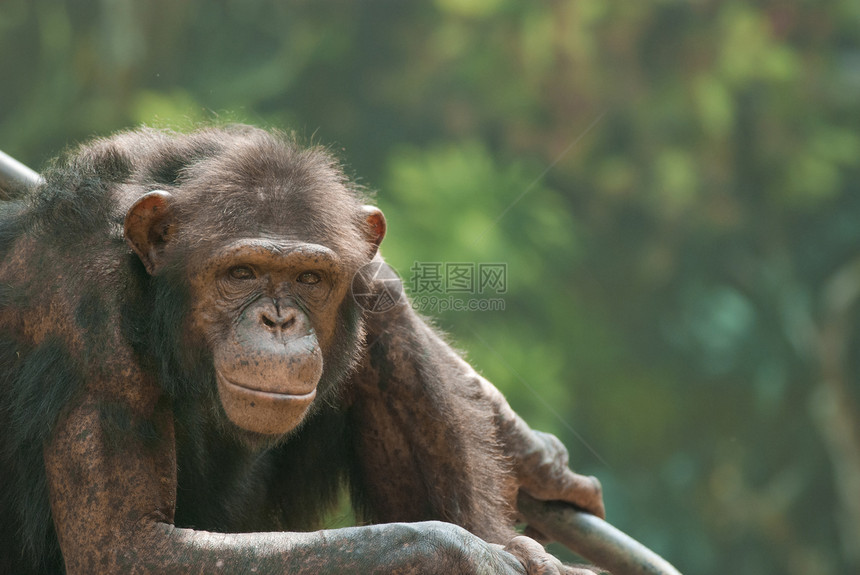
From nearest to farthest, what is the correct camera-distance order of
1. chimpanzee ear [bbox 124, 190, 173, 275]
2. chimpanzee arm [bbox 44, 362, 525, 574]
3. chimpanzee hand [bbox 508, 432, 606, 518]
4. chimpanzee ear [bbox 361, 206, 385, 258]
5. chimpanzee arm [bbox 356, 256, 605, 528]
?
chimpanzee arm [bbox 44, 362, 525, 574]
chimpanzee ear [bbox 124, 190, 173, 275]
chimpanzee ear [bbox 361, 206, 385, 258]
chimpanzee arm [bbox 356, 256, 605, 528]
chimpanzee hand [bbox 508, 432, 606, 518]

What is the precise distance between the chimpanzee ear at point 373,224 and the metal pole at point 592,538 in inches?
66.0

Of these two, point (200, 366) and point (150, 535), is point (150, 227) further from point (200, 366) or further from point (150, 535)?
point (150, 535)

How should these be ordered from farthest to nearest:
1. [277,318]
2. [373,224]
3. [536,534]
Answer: [536,534] < [373,224] < [277,318]

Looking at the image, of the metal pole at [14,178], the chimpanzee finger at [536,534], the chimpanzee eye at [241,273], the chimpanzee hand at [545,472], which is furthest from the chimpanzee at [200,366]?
the chimpanzee finger at [536,534]

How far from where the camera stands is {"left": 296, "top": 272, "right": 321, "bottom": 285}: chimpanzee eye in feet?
11.5

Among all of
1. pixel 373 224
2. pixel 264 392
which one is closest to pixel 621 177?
pixel 373 224

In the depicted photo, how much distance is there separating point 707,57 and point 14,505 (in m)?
13.0

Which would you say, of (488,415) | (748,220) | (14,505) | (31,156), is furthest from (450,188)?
(14,505)

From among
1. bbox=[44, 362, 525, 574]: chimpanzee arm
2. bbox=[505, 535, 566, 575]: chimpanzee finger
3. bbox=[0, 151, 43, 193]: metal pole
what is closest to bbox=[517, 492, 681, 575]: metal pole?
bbox=[505, 535, 566, 575]: chimpanzee finger

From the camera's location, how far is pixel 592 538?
4715 mm

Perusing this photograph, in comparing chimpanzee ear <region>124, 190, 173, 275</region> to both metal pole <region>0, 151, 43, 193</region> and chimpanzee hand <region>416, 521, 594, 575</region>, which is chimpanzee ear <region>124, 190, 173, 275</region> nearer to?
metal pole <region>0, 151, 43, 193</region>

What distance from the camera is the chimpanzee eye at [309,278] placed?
3.51m

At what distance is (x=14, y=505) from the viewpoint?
148 inches

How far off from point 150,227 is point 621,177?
11702mm
